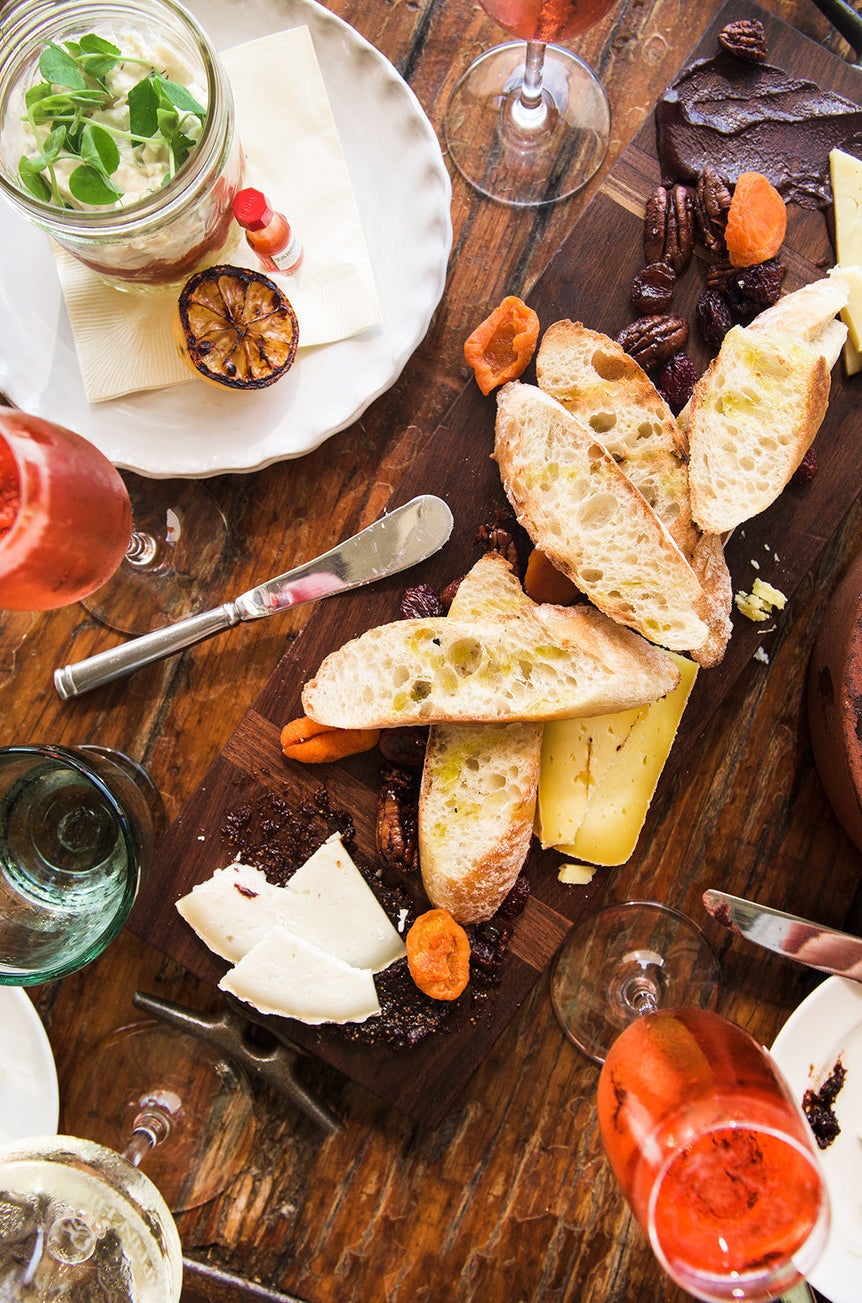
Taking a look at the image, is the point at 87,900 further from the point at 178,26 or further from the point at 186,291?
the point at 178,26

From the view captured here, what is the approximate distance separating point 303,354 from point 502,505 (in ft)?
1.44

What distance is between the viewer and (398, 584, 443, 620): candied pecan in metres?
1.74

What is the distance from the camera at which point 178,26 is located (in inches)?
60.2

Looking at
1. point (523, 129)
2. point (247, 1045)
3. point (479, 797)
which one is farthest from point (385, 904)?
point (523, 129)

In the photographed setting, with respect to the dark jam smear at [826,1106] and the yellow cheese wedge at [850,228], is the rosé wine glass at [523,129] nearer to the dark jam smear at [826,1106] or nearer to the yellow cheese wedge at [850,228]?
the yellow cheese wedge at [850,228]

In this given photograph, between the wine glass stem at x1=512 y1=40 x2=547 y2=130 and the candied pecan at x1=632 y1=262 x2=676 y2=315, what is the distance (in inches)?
15.0

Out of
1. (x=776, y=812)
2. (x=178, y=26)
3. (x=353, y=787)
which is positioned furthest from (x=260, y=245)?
(x=776, y=812)

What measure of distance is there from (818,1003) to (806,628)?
679mm

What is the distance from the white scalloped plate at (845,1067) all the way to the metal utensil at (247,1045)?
2.76ft

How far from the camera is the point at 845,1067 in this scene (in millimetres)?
1735

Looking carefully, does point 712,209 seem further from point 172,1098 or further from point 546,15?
point 172,1098

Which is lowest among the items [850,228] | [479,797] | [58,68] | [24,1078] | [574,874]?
[24,1078]

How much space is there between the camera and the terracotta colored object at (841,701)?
1.65m

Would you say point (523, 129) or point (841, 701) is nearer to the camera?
point (841, 701)
